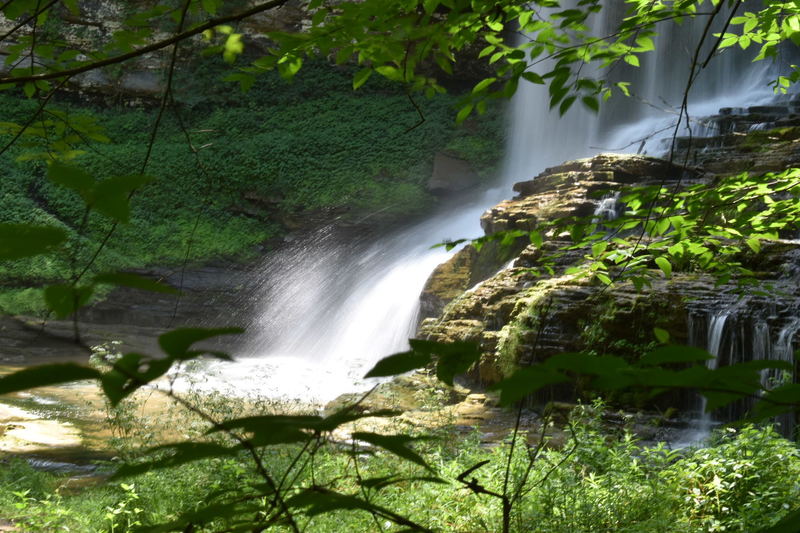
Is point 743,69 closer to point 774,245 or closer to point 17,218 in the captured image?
point 774,245

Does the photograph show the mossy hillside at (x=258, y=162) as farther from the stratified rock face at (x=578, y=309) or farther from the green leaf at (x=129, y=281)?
the green leaf at (x=129, y=281)

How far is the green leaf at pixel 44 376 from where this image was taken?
1.62 ft

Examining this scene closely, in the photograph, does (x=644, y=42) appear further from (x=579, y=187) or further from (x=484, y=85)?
(x=579, y=187)

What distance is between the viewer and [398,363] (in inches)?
27.6

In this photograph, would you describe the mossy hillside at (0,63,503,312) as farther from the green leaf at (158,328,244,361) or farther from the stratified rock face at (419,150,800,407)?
the green leaf at (158,328,244,361)

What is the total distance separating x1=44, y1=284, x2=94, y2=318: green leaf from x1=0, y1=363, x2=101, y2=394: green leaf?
8 centimetres

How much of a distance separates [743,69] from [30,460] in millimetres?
16051

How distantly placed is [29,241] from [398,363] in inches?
14.9

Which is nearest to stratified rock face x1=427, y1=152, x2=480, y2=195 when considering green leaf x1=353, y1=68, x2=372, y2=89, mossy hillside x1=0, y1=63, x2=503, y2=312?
mossy hillside x1=0, y1=63, x2=503, y2=312

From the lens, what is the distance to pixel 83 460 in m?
5.80

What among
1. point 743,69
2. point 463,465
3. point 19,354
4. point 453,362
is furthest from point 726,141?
point 19,354

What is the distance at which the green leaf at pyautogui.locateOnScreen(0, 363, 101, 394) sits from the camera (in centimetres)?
49

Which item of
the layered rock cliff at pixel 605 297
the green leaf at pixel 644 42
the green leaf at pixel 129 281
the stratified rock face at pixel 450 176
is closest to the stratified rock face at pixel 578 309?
the layered rock cliff at pixel 605 297

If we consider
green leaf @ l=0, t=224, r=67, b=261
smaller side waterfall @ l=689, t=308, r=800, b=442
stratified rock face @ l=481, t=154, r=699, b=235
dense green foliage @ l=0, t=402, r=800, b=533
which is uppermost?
stratified rock face @ l=481, t=154, r=699, b=235
